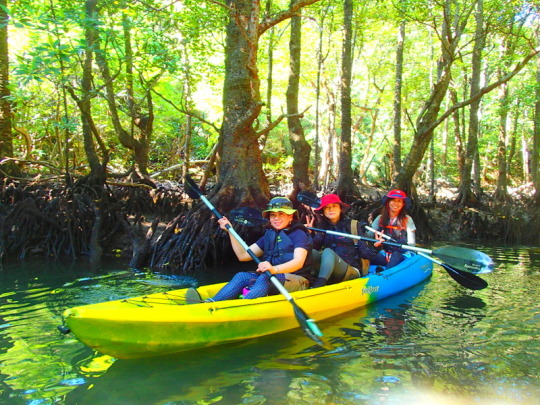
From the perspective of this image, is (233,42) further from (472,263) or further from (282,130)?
(282,130)

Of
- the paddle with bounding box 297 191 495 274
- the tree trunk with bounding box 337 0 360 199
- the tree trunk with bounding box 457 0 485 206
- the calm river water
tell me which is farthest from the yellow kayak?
the tree trunk with bounding box 457 0 485 206

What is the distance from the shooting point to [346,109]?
9.64m

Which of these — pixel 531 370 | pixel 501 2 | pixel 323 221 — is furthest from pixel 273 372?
pixel 501 2

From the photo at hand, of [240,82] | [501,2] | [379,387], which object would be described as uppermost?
[501,2]

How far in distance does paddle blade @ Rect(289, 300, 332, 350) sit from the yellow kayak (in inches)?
8.9

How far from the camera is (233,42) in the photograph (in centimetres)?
714

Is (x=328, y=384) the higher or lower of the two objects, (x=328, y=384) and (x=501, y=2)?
the lower

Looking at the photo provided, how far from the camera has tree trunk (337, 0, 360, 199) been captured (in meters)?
9.31

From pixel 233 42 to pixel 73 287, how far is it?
4.13 m

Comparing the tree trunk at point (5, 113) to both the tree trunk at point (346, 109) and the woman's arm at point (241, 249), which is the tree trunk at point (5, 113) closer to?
the woman's arm at point (241, 249)

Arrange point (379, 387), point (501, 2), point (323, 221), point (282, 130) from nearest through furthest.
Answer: point (379, 387), point (323, 221), point (501, 2), point (282, 130)

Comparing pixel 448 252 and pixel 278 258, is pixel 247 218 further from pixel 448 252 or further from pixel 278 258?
pixel 448 252

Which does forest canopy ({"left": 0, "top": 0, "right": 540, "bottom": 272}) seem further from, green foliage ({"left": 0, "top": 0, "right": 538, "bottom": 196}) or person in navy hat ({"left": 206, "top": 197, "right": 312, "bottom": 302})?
person in navy hat ({"left": 206, "top": 197, "right": 312, "bottom": 302})

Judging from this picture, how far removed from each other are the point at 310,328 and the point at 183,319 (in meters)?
1.01
